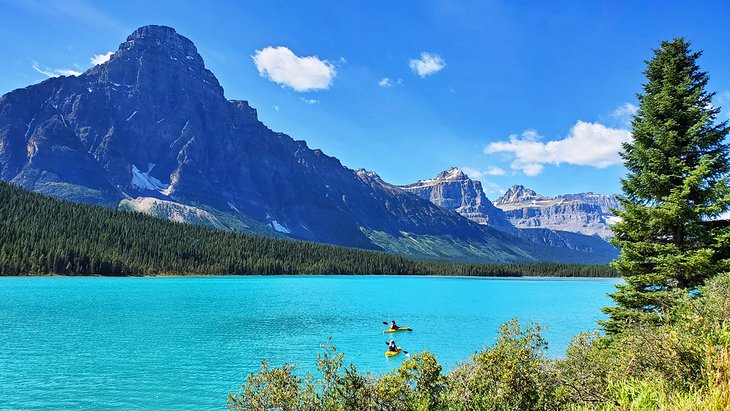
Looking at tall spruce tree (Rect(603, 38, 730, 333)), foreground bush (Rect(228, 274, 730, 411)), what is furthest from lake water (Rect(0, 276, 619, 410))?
tall spruce tree (Rect(603, 38, 730, 333))

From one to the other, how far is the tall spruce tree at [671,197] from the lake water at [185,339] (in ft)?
63.1

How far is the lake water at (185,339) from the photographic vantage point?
3212cm

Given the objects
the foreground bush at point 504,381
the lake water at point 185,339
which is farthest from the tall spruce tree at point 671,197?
the lake water at point 185,339

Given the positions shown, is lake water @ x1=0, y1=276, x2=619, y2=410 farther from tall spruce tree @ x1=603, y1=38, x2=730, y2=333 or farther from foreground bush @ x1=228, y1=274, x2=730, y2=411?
tall spruce tree @ x1=603, y1=38, x2=730, y2=333

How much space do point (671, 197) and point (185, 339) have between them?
48.5m

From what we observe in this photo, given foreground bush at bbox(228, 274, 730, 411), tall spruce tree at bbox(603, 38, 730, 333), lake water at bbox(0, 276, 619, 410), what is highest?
tall spruce tree at bbox(603, 38, 730, 333)

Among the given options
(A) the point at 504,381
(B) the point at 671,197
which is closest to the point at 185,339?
(A) the point at 504,381

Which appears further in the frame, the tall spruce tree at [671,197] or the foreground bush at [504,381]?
the tall spruce tree at [671,197]

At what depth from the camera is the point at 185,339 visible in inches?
2058

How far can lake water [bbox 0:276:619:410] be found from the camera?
32.1 m

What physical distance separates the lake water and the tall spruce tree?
63.1 ft

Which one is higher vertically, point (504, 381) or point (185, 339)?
point (504, 381)

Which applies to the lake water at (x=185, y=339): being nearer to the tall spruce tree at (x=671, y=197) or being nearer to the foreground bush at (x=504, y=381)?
the foreground bush at (x=504, y=381)

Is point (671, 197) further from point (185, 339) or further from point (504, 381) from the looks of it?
point (185, 339)
